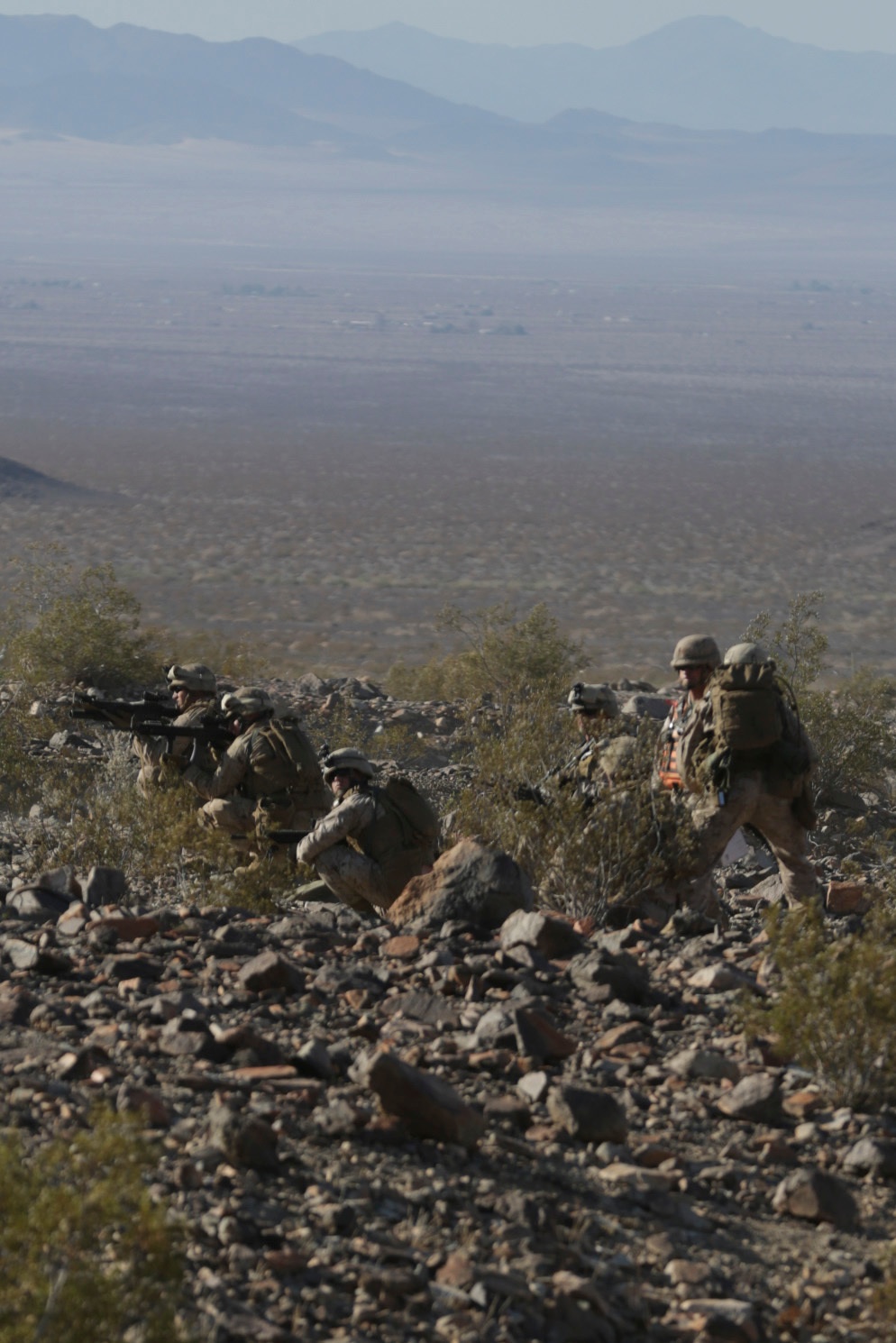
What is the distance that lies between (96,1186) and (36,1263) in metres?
0.16

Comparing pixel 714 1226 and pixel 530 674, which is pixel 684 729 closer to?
pixel 714 1226

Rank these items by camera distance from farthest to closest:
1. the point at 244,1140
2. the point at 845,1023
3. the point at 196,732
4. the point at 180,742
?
the point at 180,742, the point at 196,732, the point at 845,1023, the point at 244,1140

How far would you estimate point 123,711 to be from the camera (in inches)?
380

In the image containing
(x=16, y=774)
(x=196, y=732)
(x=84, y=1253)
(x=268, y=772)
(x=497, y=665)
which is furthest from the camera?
(x=497, y=665)

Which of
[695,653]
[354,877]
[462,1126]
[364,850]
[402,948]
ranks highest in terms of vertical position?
[695,653]

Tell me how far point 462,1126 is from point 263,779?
4.85m

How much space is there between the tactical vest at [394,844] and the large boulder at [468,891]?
35.8 inches

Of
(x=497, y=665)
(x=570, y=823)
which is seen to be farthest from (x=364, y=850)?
(x=497, y=665)

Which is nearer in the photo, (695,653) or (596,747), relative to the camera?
(695,653)

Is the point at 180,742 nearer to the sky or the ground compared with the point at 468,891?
nearer to the ground

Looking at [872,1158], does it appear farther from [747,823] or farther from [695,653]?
[695,653]

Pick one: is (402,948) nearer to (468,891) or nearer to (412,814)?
(468,891)

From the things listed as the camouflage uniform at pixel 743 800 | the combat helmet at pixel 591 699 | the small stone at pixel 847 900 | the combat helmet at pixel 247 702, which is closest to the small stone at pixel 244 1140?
the camouflage uniform at pixel 743 800

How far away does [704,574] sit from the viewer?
42.9 metres
